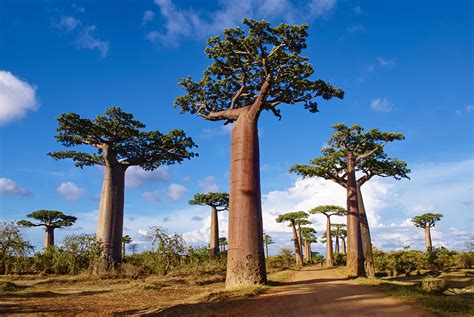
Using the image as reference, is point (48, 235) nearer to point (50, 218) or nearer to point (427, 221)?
point (50, 218)

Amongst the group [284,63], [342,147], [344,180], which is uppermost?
[284,63]

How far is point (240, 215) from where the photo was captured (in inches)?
371

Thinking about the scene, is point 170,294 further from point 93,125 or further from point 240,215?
point 93,125

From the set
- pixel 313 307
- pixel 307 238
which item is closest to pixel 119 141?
pixel 313 307

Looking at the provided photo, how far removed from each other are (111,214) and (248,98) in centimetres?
849

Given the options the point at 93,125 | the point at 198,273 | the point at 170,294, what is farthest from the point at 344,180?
the point at 93,125

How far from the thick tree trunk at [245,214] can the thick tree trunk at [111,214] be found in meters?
8.48

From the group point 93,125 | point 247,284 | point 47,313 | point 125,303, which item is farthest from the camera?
point 93,125

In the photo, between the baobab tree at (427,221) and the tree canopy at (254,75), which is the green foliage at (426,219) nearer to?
the baobab tree at (427,221)

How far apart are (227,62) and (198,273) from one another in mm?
8784

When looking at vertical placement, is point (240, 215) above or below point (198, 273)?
above

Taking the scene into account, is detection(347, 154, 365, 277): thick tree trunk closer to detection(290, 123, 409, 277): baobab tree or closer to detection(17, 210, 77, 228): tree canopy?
detection(290, 123, 409, 277): baobab tree

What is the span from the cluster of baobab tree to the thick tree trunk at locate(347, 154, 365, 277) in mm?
41

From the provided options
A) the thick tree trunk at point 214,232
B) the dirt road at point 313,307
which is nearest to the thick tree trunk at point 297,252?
→ the thick tree trunk at point 214,232
